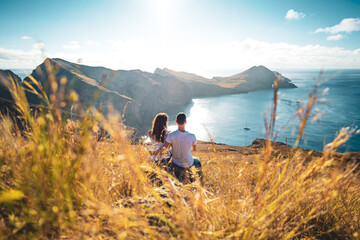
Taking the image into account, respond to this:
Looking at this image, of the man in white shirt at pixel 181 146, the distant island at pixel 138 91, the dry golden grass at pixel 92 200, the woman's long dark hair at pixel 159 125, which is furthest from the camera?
the distant island at pixel 138 91

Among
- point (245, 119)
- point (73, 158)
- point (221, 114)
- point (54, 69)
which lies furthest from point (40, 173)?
point (221, 114)

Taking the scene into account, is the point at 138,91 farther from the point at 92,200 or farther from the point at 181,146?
the point at 92,200

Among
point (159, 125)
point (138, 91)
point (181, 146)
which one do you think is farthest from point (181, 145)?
point (138, 91)

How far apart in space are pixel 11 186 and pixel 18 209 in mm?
215

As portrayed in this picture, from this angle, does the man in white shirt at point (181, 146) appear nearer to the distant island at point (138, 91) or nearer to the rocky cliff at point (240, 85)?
the distant island at point (138, 91)

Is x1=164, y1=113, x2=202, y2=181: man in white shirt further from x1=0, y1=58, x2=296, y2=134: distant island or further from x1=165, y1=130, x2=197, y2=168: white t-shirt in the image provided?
x1=0, y1=58, x2=296, y2=134: distant island

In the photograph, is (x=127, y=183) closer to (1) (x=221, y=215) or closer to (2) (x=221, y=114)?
(1) (x=221, y=215)

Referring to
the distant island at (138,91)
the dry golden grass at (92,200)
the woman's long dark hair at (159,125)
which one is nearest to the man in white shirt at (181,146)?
the woman's long dark hair at (159,125)

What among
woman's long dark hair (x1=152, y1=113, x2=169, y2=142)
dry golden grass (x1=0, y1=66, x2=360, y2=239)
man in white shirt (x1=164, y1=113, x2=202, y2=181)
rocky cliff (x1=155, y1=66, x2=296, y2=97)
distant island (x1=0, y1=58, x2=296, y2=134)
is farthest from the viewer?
rocky cliff (x1=155, y1=66, x2=296, y2=97)

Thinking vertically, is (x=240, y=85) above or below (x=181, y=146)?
above

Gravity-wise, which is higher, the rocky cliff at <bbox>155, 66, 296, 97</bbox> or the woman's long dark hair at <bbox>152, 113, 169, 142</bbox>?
the rocky cliff at <bbox>155, 66, 296, 97</bbox>

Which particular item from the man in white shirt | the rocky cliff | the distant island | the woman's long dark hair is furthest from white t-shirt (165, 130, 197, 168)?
the rocky cliff

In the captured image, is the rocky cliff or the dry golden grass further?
the rocky cliff

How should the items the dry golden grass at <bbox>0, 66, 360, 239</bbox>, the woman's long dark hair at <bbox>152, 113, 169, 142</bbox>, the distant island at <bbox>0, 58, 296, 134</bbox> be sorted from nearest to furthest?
the dry golden grass at <bbox>0, 66, 360, 239</bbox>
the woman's long dark hair at <bbox>152, 113, 169, 142</bbox>
the distant island at <bbox>0, 58, 296, 134</bbox>
